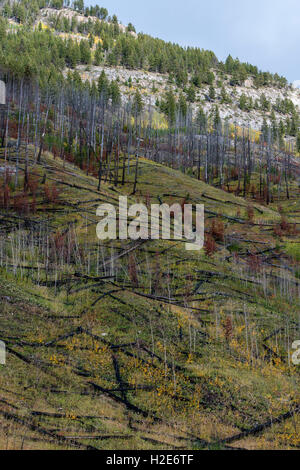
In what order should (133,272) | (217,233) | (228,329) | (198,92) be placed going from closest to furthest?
1. (228,329)
2. (133,272)
3. (217,233)
4. (198,92)

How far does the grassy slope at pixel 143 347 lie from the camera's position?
7734mm

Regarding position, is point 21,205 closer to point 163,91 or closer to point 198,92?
point 163,91

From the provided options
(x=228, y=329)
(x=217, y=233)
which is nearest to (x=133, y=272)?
(x=228, y=329)

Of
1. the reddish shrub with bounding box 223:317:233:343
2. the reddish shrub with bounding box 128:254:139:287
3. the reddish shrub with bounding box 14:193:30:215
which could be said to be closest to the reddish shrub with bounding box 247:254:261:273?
the reddish shrub with bounding box 223:317:233:343

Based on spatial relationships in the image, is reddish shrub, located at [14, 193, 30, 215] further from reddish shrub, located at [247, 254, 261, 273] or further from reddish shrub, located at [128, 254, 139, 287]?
reddish shrub, located at [247, 254, 261, 273]

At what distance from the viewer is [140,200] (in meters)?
29.8

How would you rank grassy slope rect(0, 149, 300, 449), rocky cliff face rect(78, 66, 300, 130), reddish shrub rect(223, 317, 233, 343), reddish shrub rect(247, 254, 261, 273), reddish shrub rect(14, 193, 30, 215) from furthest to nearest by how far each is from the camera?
rocky cliff face rect(78, 66, 300, 130) → reddish shrub rect(14, 193, 30, 215) → reddish shrub rect(247, 254, 261, 273) → reddish shrub rect(223, 317, 233, 343) → grassy slope rect(0, 149, 300, 449)

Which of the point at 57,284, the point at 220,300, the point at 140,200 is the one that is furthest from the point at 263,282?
the point at 140,200

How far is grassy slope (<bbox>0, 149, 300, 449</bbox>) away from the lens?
773 centimetres

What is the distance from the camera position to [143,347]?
35.9ft

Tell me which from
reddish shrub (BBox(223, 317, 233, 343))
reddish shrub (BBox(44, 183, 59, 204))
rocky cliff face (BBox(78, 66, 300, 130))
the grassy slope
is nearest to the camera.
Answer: the grassy slope

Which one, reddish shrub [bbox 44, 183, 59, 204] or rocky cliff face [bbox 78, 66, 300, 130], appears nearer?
reddish shrub [bbox 44, 183, 59, 204]

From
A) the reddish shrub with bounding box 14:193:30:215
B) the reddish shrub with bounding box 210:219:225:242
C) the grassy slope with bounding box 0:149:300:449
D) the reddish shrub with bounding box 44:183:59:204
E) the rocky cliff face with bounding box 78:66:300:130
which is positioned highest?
the rocky cliff face with bounding box 78:66:300:130
